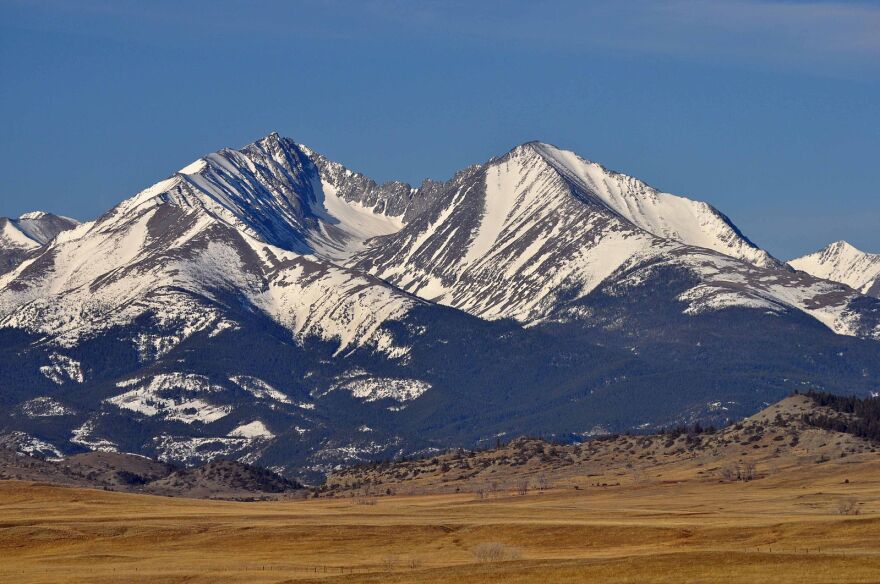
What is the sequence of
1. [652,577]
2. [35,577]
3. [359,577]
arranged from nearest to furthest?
[652,577] < [359,577] < [35,577]

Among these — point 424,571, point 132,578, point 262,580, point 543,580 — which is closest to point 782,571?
point 543,580

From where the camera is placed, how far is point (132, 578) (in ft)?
646

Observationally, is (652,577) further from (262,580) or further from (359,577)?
(262,580)

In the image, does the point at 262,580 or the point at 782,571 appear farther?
the point at 262,580

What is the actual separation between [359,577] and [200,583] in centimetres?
1848

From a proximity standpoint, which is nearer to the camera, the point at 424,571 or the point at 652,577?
the point at 652,577

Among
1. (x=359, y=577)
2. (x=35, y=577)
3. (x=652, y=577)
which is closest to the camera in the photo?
(x=652, y=577)

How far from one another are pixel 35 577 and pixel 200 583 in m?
17.8

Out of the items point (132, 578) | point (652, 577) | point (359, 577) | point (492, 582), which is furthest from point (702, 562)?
point (132, 578)

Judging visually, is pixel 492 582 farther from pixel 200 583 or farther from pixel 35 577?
pixel 35 577

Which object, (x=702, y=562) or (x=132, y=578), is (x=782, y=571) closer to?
(x=702, y=562)

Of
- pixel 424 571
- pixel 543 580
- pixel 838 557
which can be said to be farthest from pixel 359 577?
pixel 838 557

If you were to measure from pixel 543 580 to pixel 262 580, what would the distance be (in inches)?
1255

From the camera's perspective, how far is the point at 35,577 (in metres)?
199
